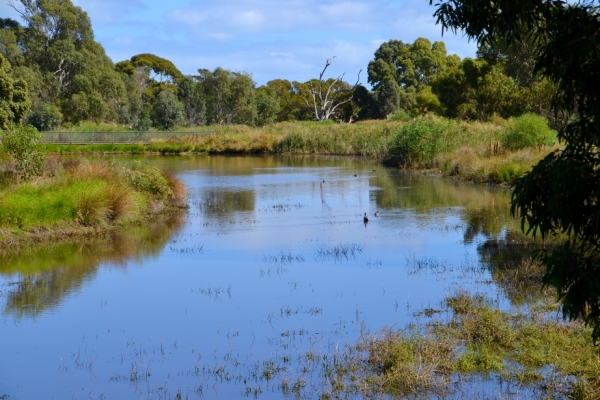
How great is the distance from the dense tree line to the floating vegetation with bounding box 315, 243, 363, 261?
25072mm

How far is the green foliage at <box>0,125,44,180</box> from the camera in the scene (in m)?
17.7

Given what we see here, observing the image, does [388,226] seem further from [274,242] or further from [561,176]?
[561,176]

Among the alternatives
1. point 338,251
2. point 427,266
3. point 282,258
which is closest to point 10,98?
point 282,258

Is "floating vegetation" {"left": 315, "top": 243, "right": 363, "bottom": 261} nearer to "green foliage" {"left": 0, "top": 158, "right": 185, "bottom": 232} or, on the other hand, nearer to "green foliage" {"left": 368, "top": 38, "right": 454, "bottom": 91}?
"green foliage" {"left": 0, "top": 158, "right": 185, "bottom": 232}

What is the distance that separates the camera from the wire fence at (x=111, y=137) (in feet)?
174

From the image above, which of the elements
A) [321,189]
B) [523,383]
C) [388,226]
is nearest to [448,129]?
[321,189]

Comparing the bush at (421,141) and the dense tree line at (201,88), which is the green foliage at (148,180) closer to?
the bush at (421,141)

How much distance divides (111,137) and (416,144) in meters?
26.9

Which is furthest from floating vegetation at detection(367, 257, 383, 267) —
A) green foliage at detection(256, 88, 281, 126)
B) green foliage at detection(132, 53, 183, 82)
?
green foliage at detection(132, 53, 183, 82)

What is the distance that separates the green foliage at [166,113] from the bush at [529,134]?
3761cm

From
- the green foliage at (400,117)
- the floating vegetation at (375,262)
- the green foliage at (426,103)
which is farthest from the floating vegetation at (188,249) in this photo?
the green foliage at (426,103)

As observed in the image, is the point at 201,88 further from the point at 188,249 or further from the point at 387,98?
the point at 188,249

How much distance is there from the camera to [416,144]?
116ft

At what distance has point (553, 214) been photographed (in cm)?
462
